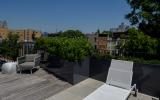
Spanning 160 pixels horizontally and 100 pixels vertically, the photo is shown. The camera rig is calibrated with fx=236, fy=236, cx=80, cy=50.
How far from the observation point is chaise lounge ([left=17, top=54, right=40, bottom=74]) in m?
8.69

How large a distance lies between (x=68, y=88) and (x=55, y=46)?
95.8 inches

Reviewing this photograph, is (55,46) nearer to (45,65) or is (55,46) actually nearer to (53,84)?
(45,65)

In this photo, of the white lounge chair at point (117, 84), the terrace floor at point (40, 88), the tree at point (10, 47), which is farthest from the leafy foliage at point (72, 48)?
the tree at point (10, 47)

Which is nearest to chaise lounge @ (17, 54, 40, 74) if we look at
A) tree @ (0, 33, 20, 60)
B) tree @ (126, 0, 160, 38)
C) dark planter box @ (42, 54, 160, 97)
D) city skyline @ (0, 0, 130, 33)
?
dark planter box @ (42, 54, 160, 97)

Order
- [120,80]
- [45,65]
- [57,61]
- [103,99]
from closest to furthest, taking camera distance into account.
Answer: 1. [103,99]
2. [120,80]
3. [57,61]
4. [45,65]

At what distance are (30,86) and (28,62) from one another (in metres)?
2.39

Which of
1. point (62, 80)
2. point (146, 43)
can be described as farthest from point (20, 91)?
point (146, 43)

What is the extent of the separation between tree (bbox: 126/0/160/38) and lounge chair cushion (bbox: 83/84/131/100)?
21.3 feet

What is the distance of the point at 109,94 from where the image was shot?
17.6 feet

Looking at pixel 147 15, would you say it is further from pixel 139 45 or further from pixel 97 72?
pixel 97 72

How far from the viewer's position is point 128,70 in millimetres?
6172

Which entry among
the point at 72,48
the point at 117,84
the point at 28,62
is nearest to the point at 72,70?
the point at 72,48

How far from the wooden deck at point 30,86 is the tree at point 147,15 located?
584 cm

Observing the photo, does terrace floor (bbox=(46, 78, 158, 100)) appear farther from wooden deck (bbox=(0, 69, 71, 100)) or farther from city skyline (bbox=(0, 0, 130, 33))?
city skyline (bbox=(0, 0, 130, 33))
